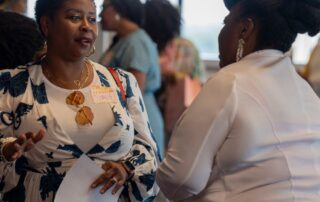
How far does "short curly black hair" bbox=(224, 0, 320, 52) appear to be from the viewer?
1749mm

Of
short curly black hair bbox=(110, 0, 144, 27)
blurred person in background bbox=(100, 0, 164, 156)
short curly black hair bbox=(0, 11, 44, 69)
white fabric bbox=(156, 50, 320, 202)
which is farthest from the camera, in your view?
short curly black hair bbox=(110, 0, 144, 27)

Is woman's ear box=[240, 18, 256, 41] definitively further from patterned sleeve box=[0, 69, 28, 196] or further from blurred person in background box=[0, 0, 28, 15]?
blurred person in background box=[0, 0, 28, 15]

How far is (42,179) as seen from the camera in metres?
2.07

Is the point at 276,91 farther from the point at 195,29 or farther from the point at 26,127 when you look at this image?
the point at 195,29

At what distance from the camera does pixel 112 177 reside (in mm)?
2068

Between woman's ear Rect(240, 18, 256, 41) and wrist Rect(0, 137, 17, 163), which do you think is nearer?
woman's ear Rect(240, 18, 256, 41)

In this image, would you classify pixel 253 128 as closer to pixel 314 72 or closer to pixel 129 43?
pixel 314 72

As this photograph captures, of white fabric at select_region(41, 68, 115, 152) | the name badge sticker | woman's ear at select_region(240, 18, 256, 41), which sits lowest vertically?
white fabric at select_region(41, 68, 115, 152)

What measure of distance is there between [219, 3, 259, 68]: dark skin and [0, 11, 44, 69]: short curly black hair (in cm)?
85

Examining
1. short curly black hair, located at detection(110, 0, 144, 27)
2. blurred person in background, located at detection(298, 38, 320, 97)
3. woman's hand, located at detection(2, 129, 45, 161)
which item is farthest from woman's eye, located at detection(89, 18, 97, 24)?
short curly black hair, located at detection(110, 0, 144, 27)

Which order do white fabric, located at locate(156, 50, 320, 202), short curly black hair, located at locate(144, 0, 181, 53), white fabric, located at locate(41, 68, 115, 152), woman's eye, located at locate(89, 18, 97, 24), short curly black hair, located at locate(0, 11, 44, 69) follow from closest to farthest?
white fabric, located at locate(156, 50, 320, 202), white fabric, located at locate(41, 68, 115, 152), woman's eye, located at locate(89, 18, 97, 24), short curly black hair, located at locate(0, 11, 44, 69), short curly black hair, located at locate(144, 0, 181, 53)

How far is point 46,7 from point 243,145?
90 cm

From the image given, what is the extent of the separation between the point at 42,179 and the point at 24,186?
69 millimetres

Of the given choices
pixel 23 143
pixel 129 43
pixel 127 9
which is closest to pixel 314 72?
pixel 129 43
